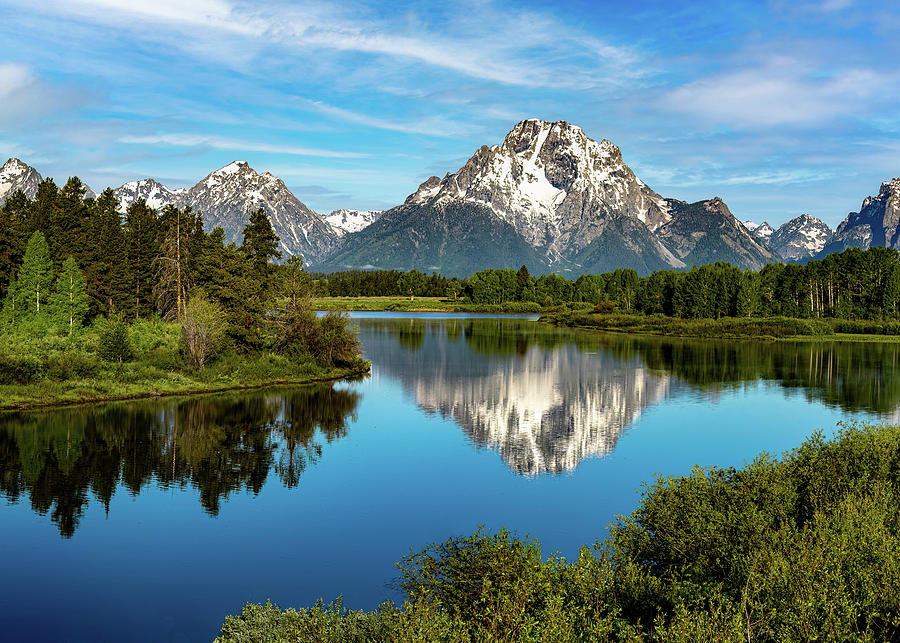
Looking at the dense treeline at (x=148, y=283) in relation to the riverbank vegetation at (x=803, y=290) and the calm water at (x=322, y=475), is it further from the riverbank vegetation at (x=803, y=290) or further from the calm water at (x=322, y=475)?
the riverbank vegetation at (x=803, y=290)

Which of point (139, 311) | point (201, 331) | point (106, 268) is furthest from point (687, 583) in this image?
point (139, 311)

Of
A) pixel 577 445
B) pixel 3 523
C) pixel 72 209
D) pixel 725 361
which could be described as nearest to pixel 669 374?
pixel 725 361

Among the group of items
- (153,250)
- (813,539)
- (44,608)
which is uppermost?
(153,250)

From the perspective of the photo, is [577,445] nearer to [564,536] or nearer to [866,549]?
[564,536]

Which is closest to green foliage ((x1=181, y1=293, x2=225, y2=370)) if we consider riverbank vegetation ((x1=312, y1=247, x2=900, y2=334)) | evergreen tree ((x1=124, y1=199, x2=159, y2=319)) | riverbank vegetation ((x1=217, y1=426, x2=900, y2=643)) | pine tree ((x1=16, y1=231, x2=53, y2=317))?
pine tree ((x1=16, y1=231, x2=53, y2=317))

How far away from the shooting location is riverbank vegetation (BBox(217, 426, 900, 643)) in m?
14.9

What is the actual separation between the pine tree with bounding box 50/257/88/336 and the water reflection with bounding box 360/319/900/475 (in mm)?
35849

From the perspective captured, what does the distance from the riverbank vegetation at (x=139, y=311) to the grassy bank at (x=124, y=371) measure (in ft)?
0.40

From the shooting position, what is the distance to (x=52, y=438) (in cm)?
4353

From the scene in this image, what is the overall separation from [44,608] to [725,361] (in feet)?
298

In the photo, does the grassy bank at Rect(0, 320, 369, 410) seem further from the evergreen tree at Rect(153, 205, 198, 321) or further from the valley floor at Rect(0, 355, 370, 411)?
the evergreen tree at Rect(153, 205, 198, 321)

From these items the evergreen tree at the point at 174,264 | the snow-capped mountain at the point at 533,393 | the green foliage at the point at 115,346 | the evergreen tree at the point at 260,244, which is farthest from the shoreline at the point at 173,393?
the evergreen tree at the point at 174,264

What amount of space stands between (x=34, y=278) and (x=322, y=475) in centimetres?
5828

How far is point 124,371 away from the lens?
61.3 m
